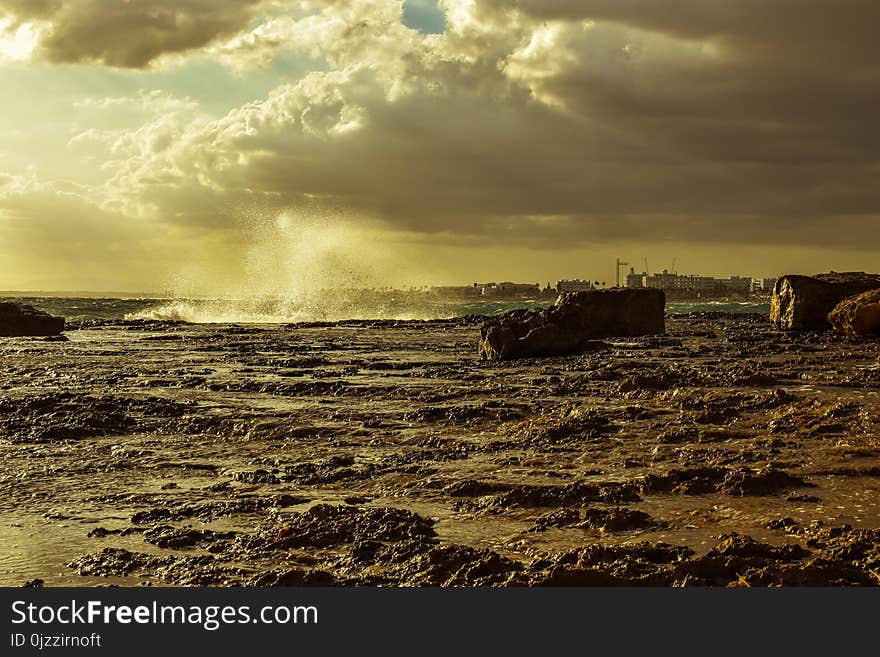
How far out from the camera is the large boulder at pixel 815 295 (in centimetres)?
2266

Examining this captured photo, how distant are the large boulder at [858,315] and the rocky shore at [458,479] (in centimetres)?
354

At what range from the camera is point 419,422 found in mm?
11289

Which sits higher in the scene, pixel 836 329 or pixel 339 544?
pixel 836 329

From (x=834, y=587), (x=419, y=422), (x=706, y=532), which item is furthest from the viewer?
(x=419, y=422)

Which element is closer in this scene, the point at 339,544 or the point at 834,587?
the point at 834,587

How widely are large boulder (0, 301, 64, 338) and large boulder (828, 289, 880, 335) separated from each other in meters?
27.9

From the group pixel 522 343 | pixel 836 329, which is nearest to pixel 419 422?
pixel 522 343

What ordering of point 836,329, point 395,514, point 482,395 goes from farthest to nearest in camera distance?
point 836,329 < point 482,395 < point 395,514

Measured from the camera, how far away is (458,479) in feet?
25.6

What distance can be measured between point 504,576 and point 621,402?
700cm

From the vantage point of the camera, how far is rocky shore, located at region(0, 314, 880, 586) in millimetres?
5441

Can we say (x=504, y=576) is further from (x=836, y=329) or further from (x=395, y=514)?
(x=836, y=329)

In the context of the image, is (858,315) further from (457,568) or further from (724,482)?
(457,568)

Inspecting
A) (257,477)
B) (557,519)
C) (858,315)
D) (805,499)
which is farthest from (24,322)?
(805,499)
